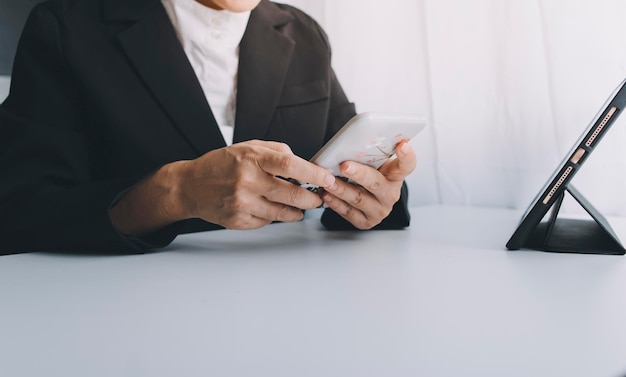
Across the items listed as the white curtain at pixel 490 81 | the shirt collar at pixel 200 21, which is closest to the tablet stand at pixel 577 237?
the white curtain at pixel 490 81

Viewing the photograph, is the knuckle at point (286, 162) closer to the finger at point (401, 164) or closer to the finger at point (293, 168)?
the finger at point (293, 168)

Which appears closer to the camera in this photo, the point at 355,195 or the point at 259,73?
the point at 355,195

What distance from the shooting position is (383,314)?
52cm

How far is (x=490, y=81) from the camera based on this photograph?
4.66 ft

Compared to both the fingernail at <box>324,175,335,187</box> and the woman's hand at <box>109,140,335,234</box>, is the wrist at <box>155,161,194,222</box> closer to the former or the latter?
the woman's hand at <box>109,140,335,234</box>

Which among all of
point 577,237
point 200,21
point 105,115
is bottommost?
point 577,237

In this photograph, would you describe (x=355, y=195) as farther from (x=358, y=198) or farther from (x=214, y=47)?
(x=214, y=47)

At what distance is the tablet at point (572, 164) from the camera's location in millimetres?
749

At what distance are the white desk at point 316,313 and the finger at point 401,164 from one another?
113mm

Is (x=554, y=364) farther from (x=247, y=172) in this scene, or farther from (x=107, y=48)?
(x=107, y=48)

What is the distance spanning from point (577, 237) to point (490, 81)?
0.64m

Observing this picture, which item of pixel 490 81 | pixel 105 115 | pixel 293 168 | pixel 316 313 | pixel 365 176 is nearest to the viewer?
pixel 316 313

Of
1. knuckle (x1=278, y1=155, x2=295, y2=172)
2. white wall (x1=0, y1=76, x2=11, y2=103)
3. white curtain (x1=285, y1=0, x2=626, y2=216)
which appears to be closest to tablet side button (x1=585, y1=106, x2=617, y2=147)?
knuckle (x1=278, y1=155, x2=295, y2=172)

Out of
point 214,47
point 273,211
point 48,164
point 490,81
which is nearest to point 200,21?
point 214,47
